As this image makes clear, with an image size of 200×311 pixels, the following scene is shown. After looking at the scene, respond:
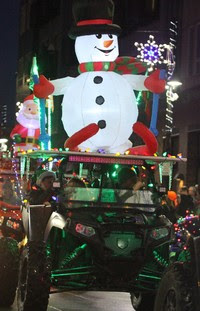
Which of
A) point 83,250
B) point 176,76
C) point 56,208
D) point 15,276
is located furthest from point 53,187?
point 176,76

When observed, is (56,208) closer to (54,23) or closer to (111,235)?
(111,235)

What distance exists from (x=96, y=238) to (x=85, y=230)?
14cm

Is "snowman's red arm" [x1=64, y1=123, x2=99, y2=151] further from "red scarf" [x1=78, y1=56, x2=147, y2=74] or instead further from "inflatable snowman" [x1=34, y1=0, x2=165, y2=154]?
"red scarf" [x1=78, y1=56, x2=147, y2=74]

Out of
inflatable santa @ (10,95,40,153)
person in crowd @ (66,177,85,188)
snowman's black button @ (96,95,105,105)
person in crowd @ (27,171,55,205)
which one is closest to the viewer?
person in crowd @ (66,177,85,188)

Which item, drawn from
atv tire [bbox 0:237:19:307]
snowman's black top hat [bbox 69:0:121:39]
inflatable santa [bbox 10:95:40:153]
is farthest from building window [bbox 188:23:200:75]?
atv tire [bbox 0:237:19:307]

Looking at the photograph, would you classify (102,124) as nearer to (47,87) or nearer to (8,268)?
(47,87)

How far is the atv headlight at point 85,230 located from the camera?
307 inches

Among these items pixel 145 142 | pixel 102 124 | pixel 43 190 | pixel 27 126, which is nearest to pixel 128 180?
pixel 43 190

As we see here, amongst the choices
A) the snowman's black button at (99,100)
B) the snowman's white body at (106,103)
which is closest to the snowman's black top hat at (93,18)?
the snowman's white body at (106,103)

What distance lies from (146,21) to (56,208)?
74.5ft

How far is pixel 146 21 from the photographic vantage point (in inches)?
1192

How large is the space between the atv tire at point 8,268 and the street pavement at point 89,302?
22 centimetres

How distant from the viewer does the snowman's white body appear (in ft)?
36.9

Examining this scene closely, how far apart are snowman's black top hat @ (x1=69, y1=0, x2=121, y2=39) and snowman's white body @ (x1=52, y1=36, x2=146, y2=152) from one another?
27.9 inches
